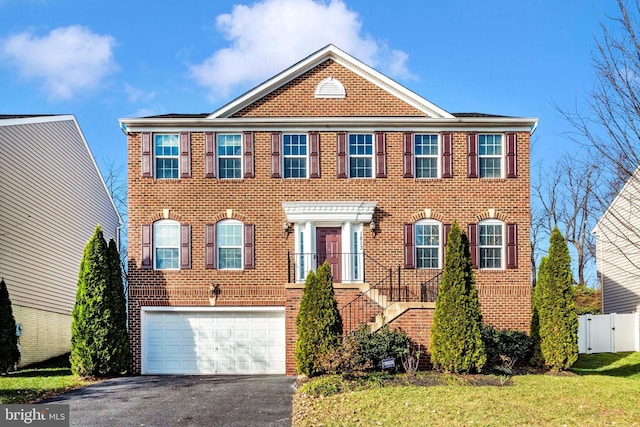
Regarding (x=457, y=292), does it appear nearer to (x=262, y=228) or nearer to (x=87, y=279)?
(x=262, y=228)

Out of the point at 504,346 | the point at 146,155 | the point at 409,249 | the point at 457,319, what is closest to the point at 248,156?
the point at 146,155

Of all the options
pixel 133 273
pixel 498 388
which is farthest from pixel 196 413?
pixel 133 273

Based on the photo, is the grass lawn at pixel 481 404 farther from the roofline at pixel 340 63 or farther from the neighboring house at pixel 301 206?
the roofline at pixel 340 63

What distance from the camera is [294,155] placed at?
20250 millimetres

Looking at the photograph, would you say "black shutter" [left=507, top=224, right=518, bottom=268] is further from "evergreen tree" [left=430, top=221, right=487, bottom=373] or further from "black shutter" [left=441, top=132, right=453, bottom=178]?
"evergreen tree" [left=430, top=221, right=487, bottom=373]

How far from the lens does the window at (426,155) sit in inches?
801

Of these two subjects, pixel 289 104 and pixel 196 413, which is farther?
pixel 289 104

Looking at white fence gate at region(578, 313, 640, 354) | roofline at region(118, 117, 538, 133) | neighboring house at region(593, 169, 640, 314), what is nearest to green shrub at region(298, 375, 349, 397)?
roofline at region(118, 117, 538, 133)

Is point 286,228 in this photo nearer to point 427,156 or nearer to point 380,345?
point 427,156

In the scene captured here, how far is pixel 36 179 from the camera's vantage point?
2223cm

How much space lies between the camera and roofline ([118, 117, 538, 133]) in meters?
19.9

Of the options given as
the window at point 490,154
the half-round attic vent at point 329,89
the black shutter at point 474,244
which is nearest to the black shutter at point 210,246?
the half-round attic vent at point 329,89

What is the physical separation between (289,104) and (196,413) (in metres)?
9.77

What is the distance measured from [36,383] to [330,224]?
822cm
